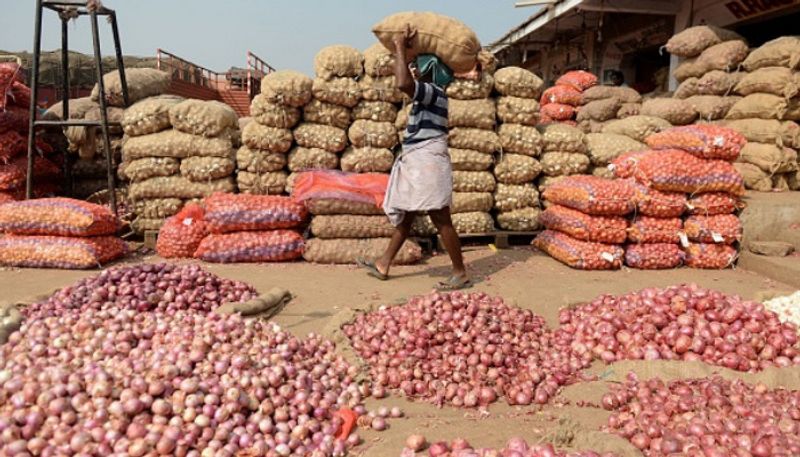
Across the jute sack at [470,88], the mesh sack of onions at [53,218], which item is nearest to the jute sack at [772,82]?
the jute sack at [470,88]

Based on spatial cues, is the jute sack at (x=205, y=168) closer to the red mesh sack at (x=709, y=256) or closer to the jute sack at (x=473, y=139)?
the jute sack at (x=473, y=139)

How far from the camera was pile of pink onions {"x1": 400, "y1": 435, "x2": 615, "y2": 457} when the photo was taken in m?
1.71

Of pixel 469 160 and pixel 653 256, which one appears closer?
pixel 653 256

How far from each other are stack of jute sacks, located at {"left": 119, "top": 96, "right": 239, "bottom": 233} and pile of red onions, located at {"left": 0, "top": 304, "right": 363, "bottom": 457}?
266 cm

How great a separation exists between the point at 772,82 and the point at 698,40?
4.43ft

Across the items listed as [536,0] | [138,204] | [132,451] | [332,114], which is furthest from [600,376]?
[536,0]

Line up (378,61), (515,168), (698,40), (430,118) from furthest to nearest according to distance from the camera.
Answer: (698,40) < (515,168) < (378,61) < (430,118)

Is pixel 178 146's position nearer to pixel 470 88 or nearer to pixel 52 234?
pixel 52 234

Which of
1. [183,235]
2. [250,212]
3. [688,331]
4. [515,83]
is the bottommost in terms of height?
[688,331]

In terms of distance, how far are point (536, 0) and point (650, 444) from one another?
10486 millimetres

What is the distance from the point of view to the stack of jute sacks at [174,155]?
193 inches

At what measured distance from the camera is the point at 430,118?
12.4 feet

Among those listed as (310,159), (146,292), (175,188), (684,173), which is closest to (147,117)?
(175,188)

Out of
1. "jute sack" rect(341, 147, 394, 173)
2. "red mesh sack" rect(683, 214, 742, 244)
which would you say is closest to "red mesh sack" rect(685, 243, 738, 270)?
"red mesh sack" rect(683, 214, 742, 244)
